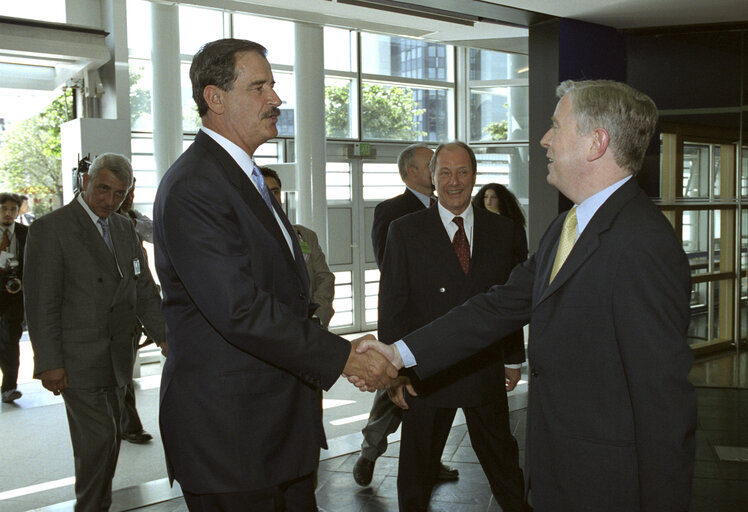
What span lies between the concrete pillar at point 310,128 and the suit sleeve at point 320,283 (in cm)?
451

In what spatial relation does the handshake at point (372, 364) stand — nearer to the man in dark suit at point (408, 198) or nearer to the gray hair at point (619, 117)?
the gray hair at point (619, 117)

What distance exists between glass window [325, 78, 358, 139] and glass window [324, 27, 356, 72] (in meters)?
0.22

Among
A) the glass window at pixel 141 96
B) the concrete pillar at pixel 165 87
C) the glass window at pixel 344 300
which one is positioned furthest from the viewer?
the glass window at pixel 344 300

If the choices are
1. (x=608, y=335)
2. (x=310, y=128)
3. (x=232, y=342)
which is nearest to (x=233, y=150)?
(x=232, y=342)

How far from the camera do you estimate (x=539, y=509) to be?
193cm

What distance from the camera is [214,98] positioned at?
2117 mm

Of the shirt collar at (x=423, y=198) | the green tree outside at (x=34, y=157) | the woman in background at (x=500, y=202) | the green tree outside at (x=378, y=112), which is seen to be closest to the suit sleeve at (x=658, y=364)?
the shirt collar at (x=423, y=198)

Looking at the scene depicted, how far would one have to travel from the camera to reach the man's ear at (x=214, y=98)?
2113 mm

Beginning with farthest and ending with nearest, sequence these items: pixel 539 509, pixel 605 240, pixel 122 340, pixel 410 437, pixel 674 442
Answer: pixel 122 340, pixel 410 437, pixel 539 509, pixel 605 240, pixel 674 442

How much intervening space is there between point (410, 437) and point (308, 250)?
127cm

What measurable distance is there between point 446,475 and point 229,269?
2763 mm

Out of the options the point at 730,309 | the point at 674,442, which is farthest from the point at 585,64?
the point at 674,442

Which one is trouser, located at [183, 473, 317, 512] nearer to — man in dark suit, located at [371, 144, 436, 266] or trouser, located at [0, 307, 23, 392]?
man in dark suit, located at [371, 144, 436, 266]

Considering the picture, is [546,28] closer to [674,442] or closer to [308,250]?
[308,250]
